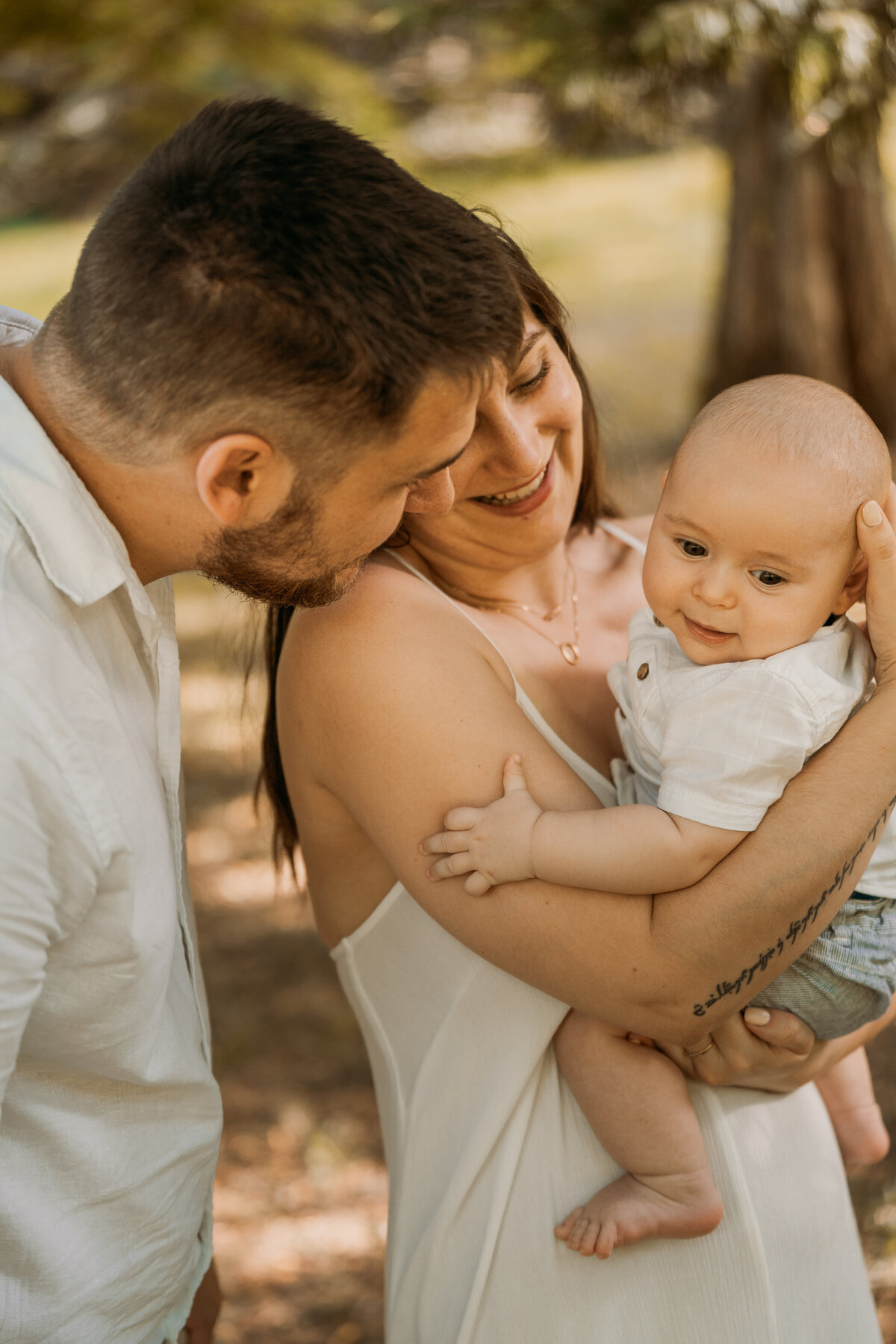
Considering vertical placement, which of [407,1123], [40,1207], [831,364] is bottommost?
[831,364]

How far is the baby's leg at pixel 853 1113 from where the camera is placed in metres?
→ 2.08

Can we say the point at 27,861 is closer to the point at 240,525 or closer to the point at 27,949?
the point at 27,949

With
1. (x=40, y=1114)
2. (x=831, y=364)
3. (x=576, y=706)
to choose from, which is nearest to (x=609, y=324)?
(x=831, y=364)

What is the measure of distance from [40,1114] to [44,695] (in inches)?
22.7

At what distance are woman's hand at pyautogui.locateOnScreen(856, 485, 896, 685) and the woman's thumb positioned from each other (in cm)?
54

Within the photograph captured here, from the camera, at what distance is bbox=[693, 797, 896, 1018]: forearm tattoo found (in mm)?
1558

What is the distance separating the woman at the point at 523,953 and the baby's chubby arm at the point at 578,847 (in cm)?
3

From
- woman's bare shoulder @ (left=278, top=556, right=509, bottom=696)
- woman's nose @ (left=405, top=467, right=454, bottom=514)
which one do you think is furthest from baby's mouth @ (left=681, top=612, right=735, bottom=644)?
woman's nose @ (left=405, top=467, right=454, bottom=514)

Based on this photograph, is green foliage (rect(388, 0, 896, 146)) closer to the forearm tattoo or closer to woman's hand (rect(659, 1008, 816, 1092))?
the forearm tattoo

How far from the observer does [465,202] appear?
2359 millimetres

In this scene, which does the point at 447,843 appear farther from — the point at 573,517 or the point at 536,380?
the point at 573,517

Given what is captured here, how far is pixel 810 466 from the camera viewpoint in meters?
1.57

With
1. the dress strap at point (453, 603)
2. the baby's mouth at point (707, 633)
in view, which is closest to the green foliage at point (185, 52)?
the dress strap at point (453, 603)

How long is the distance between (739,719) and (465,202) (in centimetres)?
136
